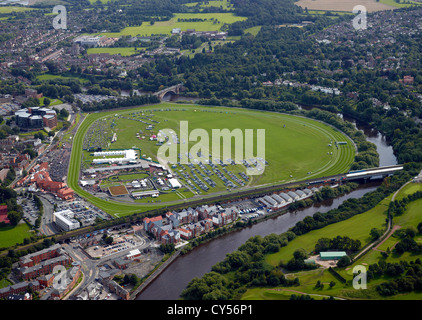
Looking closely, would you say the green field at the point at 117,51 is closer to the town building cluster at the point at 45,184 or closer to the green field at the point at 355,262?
the town building cluster at the point at 45,184

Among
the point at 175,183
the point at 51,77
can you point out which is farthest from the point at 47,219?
the point at 51,77

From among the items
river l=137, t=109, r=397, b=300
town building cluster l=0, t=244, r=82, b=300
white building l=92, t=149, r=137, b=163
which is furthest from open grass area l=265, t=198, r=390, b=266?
white building l=92, t=149, r=137, b=163

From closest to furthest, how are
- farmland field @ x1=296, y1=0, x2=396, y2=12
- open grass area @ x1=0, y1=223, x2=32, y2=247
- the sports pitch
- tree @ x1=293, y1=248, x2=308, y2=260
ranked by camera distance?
tree @ x1=293, y1=248, x2=308, y2=260
open grass area @ x1=0, y1=223, x2=32, y2=247
the sports pitch
farmland field @ x1=296, y1=0, x2=396, y2=12

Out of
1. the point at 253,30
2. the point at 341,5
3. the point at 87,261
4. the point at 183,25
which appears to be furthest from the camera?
the point at 341,5

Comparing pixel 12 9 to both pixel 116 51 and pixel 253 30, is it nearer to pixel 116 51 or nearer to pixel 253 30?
pixel 116 51

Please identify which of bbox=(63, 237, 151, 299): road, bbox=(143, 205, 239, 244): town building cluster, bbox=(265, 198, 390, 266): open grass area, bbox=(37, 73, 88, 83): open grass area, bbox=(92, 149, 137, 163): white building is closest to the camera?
bbox=(63, 237, 151, 299): road

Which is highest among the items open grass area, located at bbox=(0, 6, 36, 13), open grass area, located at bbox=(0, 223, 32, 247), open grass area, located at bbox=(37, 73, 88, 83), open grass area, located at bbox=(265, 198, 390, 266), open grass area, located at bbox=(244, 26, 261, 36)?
open grass area, located at bbox=(244, 26, 261, 36)

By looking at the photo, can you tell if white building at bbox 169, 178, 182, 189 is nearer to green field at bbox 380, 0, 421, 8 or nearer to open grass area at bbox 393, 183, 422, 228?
open grass area at bbox 393, 183, 422, 228
